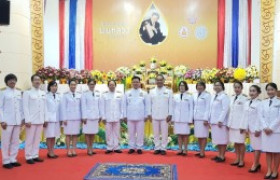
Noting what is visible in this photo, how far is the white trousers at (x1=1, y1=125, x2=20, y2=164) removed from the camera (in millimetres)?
5426

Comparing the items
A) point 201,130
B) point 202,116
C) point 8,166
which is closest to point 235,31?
point 202,116

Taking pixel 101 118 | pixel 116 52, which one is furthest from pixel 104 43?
pixel 101 118

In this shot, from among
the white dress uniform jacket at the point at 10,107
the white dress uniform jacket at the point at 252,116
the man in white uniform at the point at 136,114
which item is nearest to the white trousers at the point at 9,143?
the white dress uniform jacket at the point at 10,107

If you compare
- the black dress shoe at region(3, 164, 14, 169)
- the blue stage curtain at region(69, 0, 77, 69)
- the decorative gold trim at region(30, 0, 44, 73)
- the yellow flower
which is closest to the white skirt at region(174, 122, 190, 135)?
the yellow flower

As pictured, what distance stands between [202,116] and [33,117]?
303 cm

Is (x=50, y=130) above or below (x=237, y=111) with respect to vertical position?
below

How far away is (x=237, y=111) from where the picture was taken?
5.56 metres

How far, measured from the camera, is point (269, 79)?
811 centimetres

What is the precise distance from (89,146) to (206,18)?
6578mm

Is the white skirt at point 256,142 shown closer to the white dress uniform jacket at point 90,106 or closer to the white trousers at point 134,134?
the white trousers at point 134,134

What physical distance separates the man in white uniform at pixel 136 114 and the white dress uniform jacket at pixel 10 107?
6.96 ft

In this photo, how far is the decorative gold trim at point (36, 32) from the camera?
828cm

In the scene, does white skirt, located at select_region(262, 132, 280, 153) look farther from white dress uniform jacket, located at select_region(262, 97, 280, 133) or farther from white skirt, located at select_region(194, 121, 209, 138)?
white skirt, located at select_region(194, 121, 209, 138)

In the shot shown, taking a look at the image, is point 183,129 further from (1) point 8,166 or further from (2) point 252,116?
(1) point 8,166
